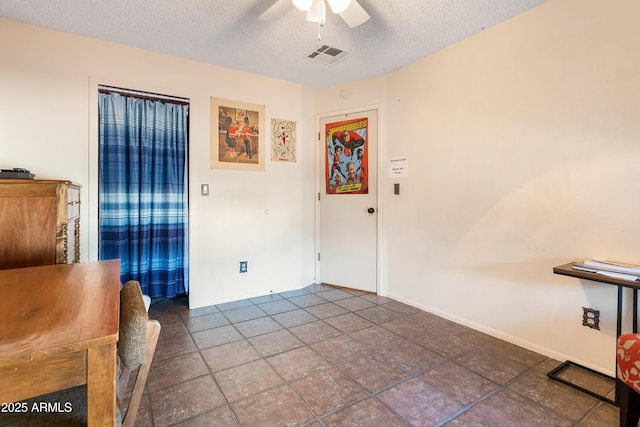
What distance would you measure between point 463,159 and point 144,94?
283cm

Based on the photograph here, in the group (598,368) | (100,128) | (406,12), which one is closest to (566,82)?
(406,12)

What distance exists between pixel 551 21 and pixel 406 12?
0.94m

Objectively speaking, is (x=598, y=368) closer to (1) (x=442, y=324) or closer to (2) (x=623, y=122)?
(1) (x=442, y=324)

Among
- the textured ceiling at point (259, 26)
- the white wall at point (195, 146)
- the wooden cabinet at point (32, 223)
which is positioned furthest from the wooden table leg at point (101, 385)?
the white wall at point (195, 146)

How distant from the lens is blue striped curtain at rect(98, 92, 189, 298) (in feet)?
8.67

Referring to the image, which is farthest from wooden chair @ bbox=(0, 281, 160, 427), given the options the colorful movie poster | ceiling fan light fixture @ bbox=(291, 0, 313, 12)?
the colorful movie poster

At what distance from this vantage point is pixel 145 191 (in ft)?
9.24

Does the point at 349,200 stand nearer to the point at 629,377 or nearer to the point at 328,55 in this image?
the point at 328,55

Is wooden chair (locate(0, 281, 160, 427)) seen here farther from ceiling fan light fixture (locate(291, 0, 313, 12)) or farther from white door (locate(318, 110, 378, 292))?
white door (locate(318, 110, 378, 292))

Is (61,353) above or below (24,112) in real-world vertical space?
below

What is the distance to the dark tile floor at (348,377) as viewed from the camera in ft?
4.93

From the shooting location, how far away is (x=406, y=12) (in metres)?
2.11

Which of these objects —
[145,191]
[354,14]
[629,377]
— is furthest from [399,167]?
[145,191]

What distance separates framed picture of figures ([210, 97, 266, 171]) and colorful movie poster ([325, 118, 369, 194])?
796mm
